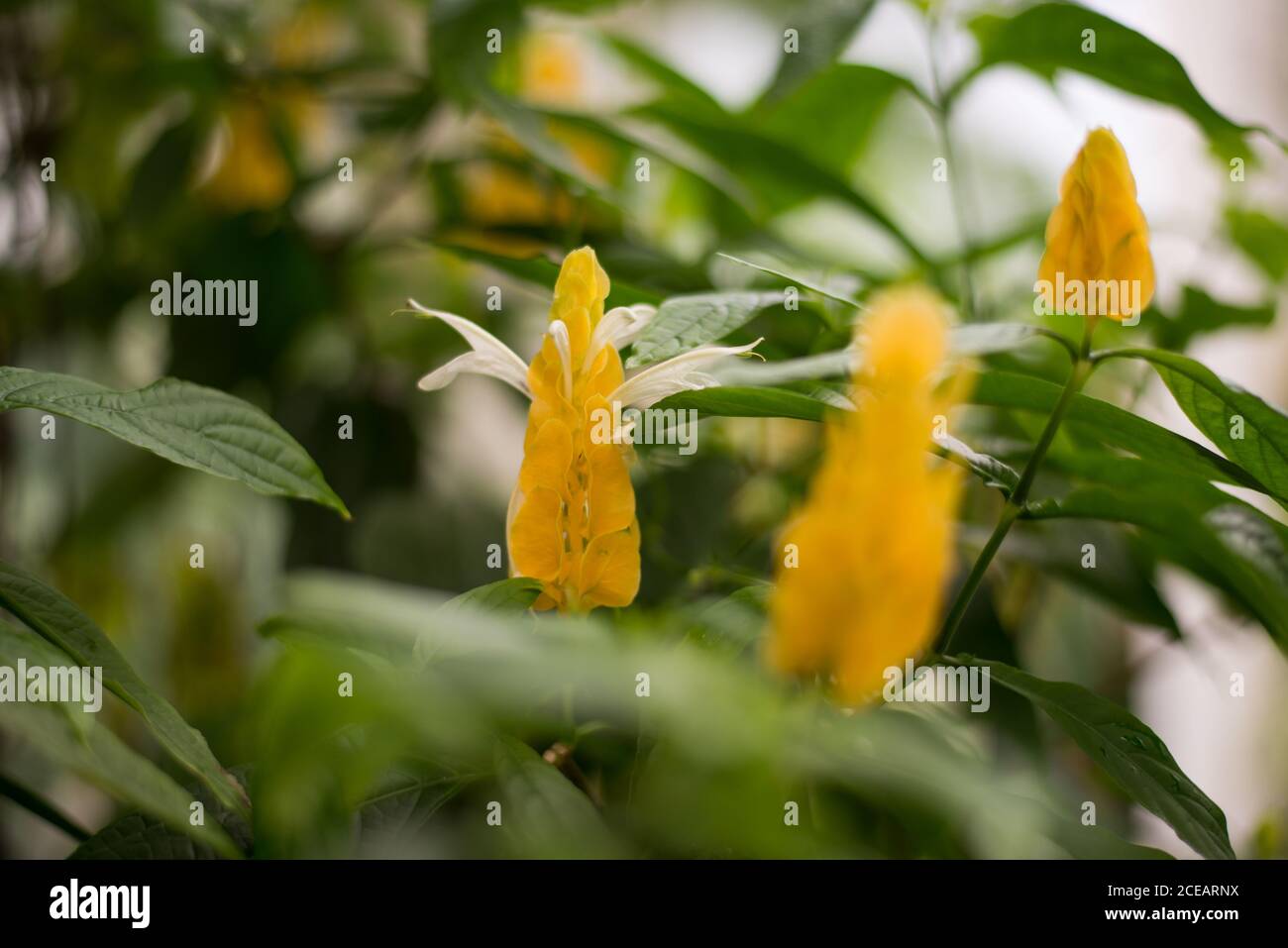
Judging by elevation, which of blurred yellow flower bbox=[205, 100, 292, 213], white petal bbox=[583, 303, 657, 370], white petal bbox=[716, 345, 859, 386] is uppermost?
blurred yellow flower bbox=[205, 100, 292, 213]

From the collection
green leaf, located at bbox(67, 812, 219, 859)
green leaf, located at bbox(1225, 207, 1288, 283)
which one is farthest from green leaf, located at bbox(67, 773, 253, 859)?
green leaf, located at bbox(1225, 207, 1288, 283)

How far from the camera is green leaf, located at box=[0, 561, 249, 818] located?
0.24 metres

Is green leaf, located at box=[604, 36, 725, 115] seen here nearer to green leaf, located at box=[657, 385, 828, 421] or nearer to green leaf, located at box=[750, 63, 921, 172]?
green leaf, located at box=[750, 63, 921, 172]

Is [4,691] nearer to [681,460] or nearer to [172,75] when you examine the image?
[681,460]

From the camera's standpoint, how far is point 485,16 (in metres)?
0.50

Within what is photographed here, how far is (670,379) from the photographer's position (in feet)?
1.01

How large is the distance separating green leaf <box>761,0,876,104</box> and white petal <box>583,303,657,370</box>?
0.64 ft

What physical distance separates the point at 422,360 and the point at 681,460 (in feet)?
1.23

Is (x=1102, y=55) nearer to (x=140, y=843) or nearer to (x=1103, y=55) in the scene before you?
(x=1103, y=55)

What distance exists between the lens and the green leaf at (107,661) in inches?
9.6

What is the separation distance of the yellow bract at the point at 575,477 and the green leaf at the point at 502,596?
12mm

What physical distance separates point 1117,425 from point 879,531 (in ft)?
0.59

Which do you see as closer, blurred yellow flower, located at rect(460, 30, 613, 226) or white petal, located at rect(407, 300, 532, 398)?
white petal, located at rect(407, 300, 532, 398)

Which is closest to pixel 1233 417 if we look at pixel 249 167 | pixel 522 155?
pixel 522 155
